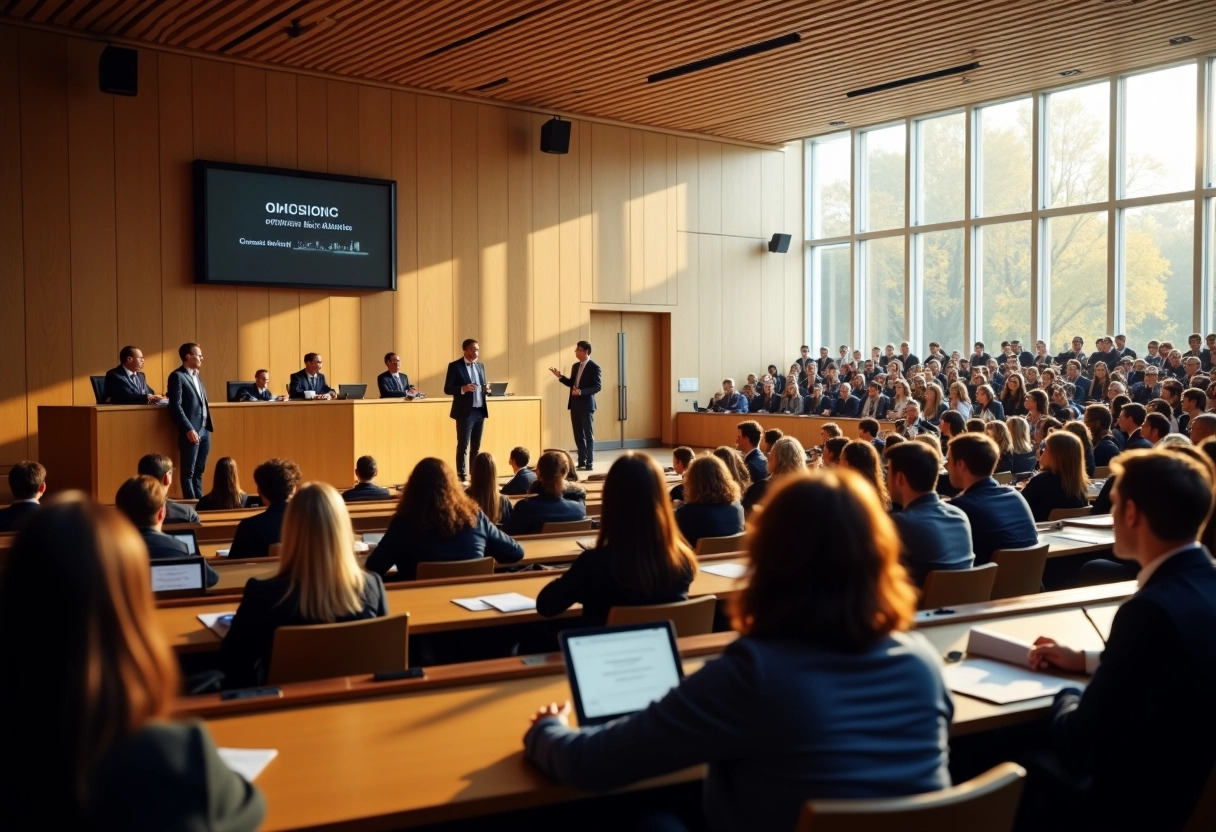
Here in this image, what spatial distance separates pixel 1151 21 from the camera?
38.2 feet

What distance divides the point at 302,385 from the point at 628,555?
8511 millimetres

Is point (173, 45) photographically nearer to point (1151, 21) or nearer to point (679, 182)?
point (679, 182)

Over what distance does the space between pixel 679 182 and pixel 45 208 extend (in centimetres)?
855

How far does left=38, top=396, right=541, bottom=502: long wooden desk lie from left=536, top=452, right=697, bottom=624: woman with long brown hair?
7103mm

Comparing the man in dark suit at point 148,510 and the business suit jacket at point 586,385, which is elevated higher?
the business suit jacket at point 586,385

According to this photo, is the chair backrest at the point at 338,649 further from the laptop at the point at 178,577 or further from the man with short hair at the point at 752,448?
the man with short hair at the point at 752,448

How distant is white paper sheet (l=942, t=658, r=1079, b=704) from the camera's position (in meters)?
2.45

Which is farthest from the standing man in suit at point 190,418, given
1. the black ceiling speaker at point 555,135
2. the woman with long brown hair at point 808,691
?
the woman with long brown hair at point 808,691

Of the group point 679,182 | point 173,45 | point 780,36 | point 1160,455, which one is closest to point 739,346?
point 679,182

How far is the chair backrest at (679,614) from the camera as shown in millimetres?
3205

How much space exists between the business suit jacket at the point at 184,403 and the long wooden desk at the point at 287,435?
0.22 meters

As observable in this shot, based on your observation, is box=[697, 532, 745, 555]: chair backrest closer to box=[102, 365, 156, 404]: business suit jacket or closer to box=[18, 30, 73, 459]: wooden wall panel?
box=[102, 365, 156, 404]: business suit jacket

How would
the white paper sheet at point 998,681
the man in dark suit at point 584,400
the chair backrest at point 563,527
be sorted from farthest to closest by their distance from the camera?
the man in dark suit at point 584,400
the chair backrest at point 563,527
the white paper sheet at point 998,681

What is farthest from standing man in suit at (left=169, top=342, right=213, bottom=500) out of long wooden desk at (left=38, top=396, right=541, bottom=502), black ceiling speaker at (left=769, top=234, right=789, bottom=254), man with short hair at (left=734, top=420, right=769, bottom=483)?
black ceiling speaker at (left=769, top=234, right=789, bottom=254)
